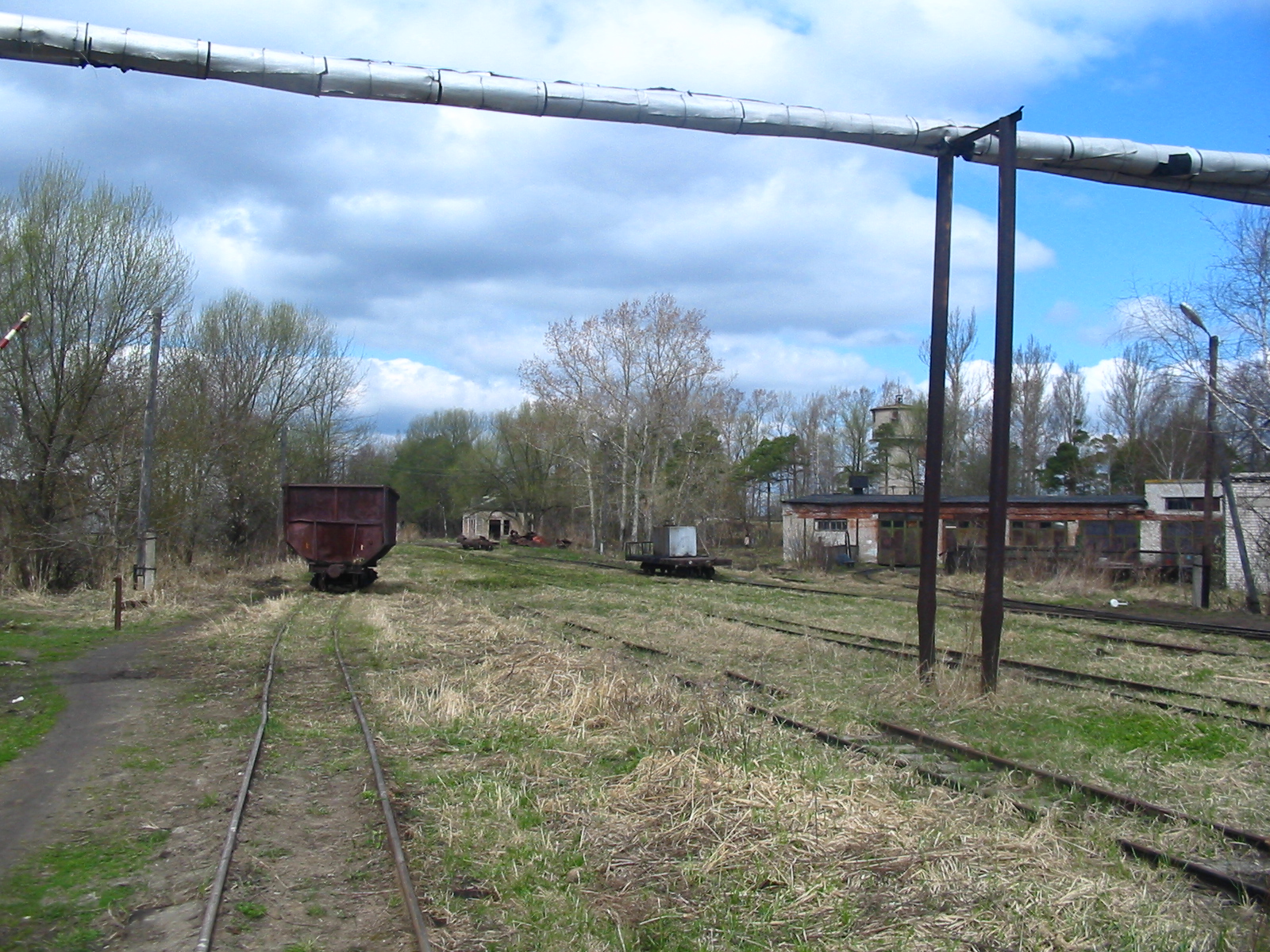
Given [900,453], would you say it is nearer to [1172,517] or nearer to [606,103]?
[1172,517]

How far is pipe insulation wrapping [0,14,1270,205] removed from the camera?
8.82 metres

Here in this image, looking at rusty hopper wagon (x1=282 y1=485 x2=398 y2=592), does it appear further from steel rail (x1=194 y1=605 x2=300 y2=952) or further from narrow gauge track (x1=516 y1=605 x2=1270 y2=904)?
narrow gauge track (x1=516 y1=605 x2=1270 y2=904)

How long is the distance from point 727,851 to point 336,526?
20.9 m

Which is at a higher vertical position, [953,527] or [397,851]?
[953,527]

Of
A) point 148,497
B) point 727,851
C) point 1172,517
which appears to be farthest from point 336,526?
point 1172,517

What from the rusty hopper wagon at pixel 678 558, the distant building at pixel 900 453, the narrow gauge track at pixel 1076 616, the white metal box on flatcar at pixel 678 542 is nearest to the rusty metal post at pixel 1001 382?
the narrow gauge track at pixel 1076 616

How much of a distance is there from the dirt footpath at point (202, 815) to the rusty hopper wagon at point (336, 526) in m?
12.7

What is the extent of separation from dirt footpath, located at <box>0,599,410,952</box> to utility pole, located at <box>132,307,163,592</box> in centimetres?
1145

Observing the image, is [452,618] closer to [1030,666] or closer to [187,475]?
[1030,666]

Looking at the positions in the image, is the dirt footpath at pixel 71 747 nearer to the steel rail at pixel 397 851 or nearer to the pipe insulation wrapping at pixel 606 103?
the steel rail at pixel 397 851

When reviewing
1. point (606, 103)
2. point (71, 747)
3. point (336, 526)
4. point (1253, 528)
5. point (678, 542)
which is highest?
point (606, 103)

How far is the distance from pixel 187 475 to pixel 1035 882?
95.2 feet

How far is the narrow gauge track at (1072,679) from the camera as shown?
9.59 m

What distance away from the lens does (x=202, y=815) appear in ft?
21.3
